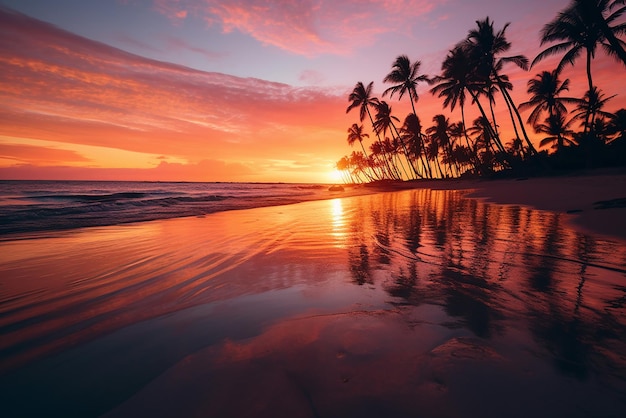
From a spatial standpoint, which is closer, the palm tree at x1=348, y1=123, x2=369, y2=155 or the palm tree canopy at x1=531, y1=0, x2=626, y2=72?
the palm tree canopy at x1=531, y1=0, x2=626, y2=72

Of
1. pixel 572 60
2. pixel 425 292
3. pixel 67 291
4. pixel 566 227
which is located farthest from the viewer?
pixel 572 60

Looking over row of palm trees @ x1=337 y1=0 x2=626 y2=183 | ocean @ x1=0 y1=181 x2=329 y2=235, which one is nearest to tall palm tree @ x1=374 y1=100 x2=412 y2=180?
row of palm trees @ x1=337 y1=0 x2=626 y2=183

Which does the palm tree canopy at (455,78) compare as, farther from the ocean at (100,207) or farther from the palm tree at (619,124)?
the ocean at (100,207)

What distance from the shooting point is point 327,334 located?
6.76 feet

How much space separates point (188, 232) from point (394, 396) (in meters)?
7.09

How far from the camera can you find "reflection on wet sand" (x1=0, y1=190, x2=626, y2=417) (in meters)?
1.40

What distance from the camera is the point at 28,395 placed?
1566mm

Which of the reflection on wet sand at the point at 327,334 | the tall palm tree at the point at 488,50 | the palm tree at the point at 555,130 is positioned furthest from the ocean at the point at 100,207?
the palm tree at the point at 555,130

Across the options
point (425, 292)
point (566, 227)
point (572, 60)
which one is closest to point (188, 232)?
point (425, 292)

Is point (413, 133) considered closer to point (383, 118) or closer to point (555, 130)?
point (383, 118)

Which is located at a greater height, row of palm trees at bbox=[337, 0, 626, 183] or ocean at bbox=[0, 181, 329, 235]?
row of palm trees at bbox=[337, 0, 626, 183]

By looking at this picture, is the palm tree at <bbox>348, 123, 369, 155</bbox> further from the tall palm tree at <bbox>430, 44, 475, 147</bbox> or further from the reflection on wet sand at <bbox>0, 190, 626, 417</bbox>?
the reflection on wet sand at <bbox>0, 190, 626, 417</bbox>

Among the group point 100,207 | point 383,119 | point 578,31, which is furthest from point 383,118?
point 100,207

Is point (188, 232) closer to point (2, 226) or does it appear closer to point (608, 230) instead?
point (2, 226)
